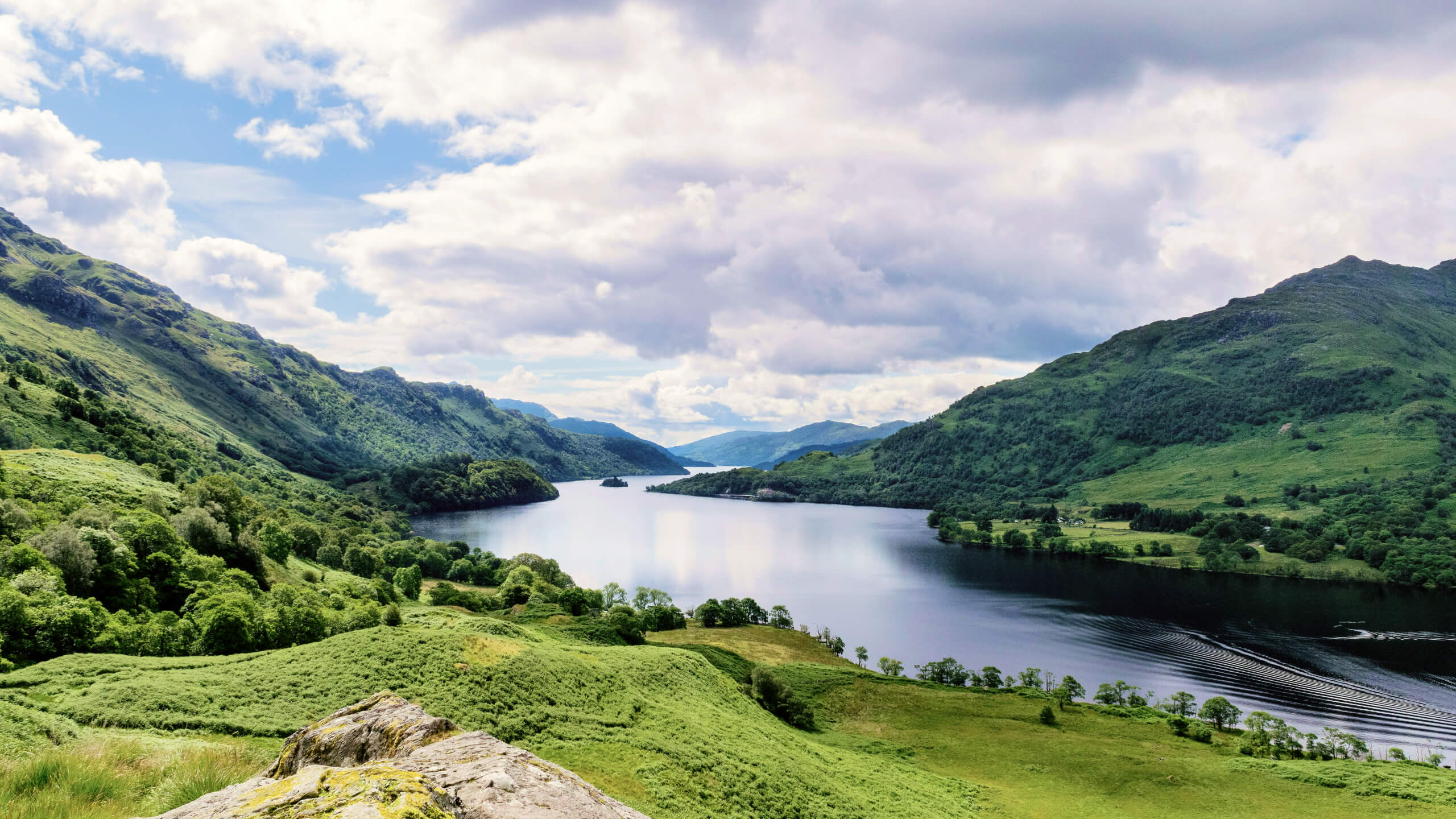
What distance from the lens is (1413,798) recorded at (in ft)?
129

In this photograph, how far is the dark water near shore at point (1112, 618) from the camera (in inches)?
2928

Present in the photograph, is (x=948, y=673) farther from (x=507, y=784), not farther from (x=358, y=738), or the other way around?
(x=507, y=784)

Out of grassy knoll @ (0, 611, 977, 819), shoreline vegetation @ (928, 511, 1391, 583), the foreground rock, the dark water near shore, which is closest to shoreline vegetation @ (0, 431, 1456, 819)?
grassy knoll @ (0, 611, 977, 819)

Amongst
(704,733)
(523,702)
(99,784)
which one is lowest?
(704,733)

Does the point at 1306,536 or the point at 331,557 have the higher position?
the point at 1306,536

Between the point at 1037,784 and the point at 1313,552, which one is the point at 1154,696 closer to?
the point at 1037,784

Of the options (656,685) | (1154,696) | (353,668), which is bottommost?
(1154,696)

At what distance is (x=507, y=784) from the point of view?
7.81m

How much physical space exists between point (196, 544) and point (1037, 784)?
251 ft

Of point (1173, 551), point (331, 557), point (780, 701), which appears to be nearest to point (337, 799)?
point (780, 701)

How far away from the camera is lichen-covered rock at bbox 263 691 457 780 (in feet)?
31.8

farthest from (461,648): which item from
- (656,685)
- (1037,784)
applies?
(1037,784)

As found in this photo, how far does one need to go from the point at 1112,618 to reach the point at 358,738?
122 m

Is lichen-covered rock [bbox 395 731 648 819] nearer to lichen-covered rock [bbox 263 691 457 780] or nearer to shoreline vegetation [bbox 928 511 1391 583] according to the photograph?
lichen-covered rock [bbox 263 691 457 780]
